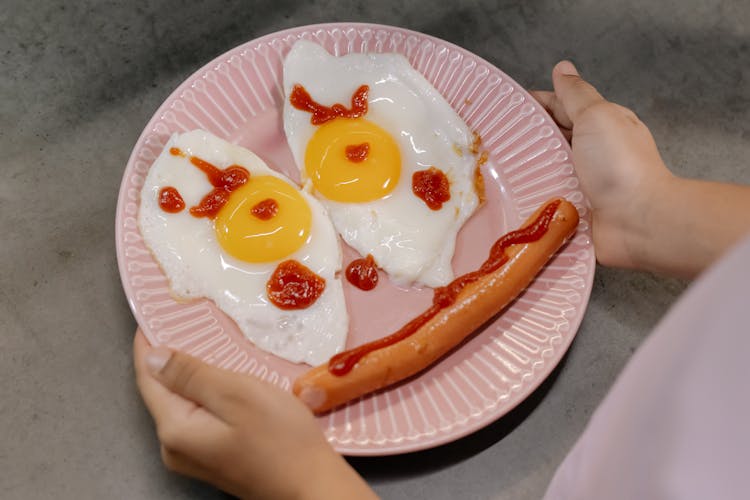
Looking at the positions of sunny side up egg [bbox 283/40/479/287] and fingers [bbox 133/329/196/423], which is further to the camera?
sunny side up egg [bbox 283/40/479/287]

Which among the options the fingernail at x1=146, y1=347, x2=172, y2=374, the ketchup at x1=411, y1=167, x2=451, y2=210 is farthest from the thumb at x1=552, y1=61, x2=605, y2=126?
the fingernail at x1=146, y1=347, x2=172, y2=374

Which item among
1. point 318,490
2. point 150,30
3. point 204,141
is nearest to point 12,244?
point 204,141

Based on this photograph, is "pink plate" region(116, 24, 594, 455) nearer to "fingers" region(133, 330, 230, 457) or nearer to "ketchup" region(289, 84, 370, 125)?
"ketchup" region(289, 84, 370, 125)

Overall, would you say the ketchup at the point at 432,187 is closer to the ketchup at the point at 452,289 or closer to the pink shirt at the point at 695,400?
the ketchup at the point at 452,289

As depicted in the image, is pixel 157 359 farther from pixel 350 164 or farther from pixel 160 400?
pixel 350 164

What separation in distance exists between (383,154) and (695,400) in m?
1.35

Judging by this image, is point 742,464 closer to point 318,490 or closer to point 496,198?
point 318,490

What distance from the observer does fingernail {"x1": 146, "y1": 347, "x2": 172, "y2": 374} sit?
1400mm

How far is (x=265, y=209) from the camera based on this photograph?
1793 millimetres

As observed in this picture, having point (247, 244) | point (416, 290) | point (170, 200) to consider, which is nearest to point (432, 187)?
point (416, 290)

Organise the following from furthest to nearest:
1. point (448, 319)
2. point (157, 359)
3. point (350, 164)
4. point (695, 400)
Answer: point (350, 164), point (448, 319), point (157, 359), point (695, 400)

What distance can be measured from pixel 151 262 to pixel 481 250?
882mm

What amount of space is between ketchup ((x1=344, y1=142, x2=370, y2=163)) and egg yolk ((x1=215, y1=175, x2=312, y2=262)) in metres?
0.19

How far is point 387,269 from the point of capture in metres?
1.82
